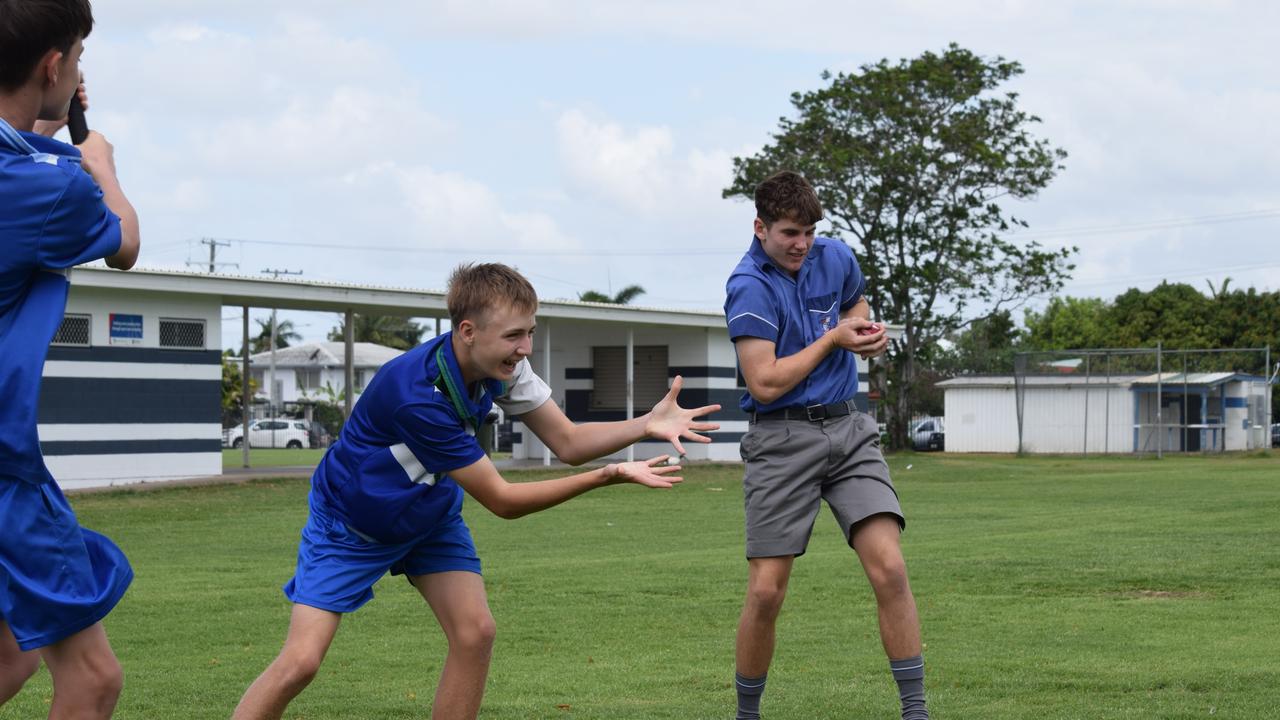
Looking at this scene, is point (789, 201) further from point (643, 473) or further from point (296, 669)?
point (296, 669)

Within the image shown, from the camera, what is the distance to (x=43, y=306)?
3.65 metres

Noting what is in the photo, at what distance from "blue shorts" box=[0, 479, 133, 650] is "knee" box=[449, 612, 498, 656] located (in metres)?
1.60

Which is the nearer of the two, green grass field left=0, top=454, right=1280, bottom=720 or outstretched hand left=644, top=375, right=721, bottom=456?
outstretched hand left=644, top=375, right=721, bottom=456

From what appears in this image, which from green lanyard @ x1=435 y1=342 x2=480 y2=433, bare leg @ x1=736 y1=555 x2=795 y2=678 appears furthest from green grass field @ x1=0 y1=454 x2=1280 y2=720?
green lanyard @ x1=435 y1=342 x2=480 y2=433

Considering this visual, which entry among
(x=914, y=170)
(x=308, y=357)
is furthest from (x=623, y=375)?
(x=308, y=357)

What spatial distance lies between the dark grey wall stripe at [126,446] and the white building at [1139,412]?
27006 mm

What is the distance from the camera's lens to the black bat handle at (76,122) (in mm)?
3916

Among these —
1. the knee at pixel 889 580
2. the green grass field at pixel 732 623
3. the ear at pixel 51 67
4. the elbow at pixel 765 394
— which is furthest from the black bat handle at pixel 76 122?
the green grass field at pixel 732 623

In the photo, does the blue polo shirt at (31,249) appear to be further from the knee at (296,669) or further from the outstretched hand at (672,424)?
the outstretched hand at (672,424)

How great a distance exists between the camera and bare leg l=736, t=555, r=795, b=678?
239 inches

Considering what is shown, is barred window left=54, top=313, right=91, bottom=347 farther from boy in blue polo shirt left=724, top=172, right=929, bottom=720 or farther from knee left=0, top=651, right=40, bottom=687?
knee left=0, top=651, right=40, bottom=687

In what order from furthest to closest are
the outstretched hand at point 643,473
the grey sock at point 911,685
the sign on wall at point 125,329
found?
the sign on wall at point 125,329 → the grey sock at point 911,685 → the outstretched hand at point 643,473

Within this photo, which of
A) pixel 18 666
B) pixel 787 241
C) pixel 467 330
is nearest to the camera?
pixel 18 666

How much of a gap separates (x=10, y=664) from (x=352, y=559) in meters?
1.40
